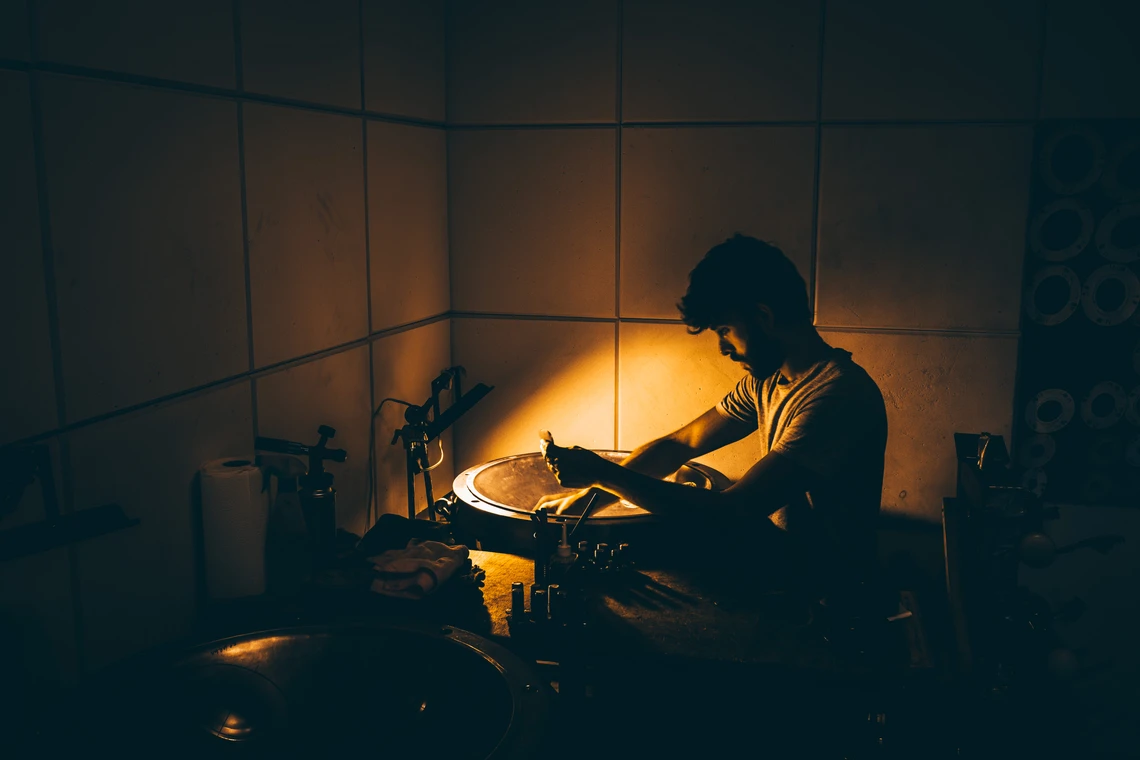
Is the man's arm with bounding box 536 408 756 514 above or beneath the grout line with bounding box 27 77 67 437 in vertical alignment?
beneath

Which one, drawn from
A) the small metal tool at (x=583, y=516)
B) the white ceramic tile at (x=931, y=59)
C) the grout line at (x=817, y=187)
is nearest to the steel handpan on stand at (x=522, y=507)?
the small metal tool at (x=583, y=516)

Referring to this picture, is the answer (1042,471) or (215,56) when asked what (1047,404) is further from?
(215,56)

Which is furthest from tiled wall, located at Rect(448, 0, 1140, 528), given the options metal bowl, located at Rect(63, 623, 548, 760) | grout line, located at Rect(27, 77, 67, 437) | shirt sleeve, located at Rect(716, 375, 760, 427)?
grout line, located at Rect(27, 77, 67, 437)

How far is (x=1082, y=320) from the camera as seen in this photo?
2678 millimetres

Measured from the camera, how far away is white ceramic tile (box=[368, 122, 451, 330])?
2.54 metres

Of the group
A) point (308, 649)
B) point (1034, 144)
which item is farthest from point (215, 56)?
point (1034, 144)

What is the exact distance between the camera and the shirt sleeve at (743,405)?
2590 millimetres

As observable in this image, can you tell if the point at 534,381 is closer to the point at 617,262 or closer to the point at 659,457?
the point at 617,262

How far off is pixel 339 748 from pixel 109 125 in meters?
1.09

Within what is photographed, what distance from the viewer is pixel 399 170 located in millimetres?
2643

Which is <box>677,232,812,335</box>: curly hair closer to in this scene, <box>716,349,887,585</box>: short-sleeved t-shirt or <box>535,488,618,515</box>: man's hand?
<box>716,349,887,585</box>: short-sleeved t-shirt

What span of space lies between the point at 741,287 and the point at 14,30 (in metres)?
1.54

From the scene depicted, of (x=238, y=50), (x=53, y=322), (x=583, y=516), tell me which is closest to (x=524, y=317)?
(x=583, y=516)

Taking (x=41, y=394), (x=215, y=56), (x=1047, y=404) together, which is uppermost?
(x=215, y=56)
